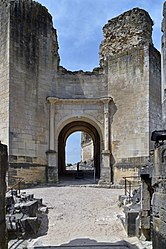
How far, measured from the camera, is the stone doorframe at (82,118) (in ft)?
56.8

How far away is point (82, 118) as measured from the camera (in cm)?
1822

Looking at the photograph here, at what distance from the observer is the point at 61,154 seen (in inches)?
893

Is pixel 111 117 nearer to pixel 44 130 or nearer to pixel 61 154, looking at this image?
pixel 44 130

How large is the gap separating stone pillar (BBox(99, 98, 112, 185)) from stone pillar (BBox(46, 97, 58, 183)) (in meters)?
2.46

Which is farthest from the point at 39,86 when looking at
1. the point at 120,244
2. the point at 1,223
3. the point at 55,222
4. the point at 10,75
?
the point at 1,223

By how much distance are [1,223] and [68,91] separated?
A: 1345cm

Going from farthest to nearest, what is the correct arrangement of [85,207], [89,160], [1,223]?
[89,160] < [85,207] < [1,223]

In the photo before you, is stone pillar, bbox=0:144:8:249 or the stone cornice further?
the stone cornice

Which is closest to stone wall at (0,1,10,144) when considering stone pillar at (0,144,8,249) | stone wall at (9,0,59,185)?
stone wall at (9,0,59,185)

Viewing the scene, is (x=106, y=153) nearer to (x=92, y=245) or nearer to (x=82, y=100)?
(x=82, y=100)

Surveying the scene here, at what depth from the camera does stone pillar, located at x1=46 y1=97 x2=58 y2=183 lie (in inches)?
672

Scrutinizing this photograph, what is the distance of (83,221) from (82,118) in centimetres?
903

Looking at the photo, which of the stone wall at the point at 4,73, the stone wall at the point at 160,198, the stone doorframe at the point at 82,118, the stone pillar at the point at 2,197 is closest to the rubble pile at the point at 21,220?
the stone pillar at the point at 2,197

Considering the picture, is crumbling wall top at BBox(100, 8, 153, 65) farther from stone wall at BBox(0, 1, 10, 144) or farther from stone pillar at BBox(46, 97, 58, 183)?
stone wall at BBox(0, 1, 10, 144)
